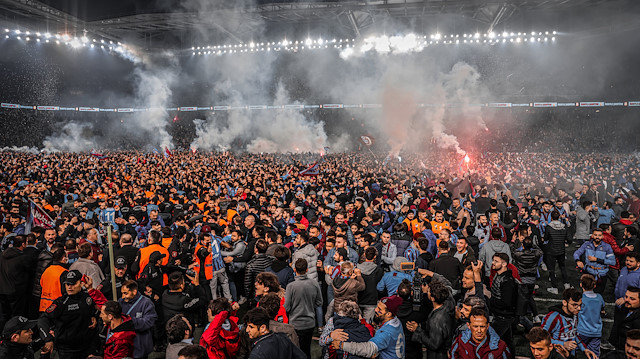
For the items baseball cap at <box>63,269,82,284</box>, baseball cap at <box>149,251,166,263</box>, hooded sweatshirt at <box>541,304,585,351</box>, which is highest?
baseball cap at <box>63,269,82,284</box>

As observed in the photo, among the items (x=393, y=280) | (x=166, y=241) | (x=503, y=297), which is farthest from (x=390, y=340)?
(x=166, y=241)

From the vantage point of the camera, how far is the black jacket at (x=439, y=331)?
159 inches

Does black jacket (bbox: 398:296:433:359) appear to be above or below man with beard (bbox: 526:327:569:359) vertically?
below

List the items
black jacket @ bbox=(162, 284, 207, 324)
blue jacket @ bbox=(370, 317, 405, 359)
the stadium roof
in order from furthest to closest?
the stadium roof < black jacket @ bbox=(162, 284, 207, 324) < blue jacket @ bbox=(370, 317, 405, 359)

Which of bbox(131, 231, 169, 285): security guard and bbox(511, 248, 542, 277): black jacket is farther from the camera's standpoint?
bbox(131, 231, 169, 285): security guard

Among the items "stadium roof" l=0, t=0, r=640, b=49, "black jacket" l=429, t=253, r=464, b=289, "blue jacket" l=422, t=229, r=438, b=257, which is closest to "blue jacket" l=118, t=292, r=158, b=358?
"black jacket" l=429, t=253, r=464, b=289

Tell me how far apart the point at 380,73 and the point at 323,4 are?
37.5 ft

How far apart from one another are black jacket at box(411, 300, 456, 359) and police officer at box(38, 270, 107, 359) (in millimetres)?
3587

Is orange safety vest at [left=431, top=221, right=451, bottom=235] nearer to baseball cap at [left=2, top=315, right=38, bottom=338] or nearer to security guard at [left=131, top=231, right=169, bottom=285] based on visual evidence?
security guard at [left=131, top=231, right=169, bottom=285]

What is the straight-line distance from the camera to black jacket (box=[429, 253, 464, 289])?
216 inches

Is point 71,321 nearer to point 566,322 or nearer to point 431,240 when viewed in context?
point 566,322

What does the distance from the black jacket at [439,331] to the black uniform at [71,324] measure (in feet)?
11.8

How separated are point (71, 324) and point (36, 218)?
15.7 ft

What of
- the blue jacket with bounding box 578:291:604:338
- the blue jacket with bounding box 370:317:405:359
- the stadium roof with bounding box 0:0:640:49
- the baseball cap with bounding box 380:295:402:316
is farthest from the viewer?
the stadium roof with bounding box 0:0:640:49
